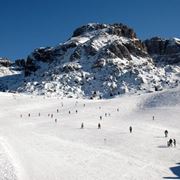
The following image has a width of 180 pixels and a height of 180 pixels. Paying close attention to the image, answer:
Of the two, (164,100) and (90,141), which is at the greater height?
(164,100)

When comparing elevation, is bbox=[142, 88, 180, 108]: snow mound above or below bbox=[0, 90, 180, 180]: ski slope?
above

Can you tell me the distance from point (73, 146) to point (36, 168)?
36.3 feet

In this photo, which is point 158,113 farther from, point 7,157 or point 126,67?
point 126,67

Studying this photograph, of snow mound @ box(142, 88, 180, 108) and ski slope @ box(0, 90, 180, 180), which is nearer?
ski slope @ box(0, 90, 180, 180)

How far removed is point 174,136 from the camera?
48.8m

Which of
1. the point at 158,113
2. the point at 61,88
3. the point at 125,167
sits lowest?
the point at 125,167

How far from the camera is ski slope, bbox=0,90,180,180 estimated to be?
29547mm

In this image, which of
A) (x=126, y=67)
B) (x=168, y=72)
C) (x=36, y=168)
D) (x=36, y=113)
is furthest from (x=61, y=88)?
(x=36, y=168)

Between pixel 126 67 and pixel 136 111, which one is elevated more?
pixel 126 67

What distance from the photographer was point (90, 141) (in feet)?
147

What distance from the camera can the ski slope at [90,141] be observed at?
96.9ft

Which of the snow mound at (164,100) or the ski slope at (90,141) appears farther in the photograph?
the snow mound at (164,100)

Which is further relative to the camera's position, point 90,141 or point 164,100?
point 164,100

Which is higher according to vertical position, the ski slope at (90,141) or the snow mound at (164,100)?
the snow mound at (164,100)
